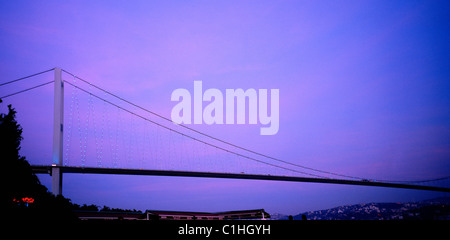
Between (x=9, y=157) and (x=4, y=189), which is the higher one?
(x=9, y=157)

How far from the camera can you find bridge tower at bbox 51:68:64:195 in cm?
3703

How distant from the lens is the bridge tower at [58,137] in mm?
37031

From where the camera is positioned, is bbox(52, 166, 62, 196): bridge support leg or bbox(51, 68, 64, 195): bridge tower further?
bbox(51, 68, 64, 195): bridge tower

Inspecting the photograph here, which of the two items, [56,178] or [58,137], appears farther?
[58,137]

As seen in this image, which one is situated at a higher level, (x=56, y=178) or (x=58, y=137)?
(x=58, y=137)

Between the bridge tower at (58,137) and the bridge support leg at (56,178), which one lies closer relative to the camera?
the bridge support leg at (56,178)

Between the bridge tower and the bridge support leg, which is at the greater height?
the bridge tower

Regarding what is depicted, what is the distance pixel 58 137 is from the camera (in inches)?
1554

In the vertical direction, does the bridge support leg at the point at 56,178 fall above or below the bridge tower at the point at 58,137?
below
